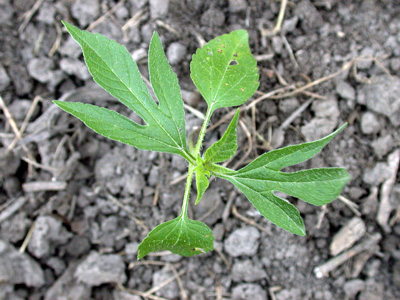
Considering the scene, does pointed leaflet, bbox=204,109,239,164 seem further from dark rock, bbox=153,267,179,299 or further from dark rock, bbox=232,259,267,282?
dark rock, bbox=153,267,179,299

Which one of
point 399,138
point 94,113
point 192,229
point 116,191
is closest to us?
point 94,113

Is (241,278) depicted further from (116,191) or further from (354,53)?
(354,53)

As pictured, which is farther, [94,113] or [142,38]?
[142,38]

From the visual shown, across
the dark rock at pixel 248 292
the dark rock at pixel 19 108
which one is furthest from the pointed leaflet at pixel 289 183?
the dark rock at pixel 19 108

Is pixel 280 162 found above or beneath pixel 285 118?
above

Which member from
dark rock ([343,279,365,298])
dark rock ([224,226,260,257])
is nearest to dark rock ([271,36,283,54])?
dark rock ([224,226,260,257])

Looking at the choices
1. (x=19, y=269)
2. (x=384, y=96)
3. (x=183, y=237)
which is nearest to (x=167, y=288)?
(x=183, y=237)

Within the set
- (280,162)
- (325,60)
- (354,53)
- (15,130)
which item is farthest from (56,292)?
(354,53)

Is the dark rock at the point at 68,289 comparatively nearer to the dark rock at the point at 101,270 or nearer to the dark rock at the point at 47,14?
the dark rock at the point at 101,270
